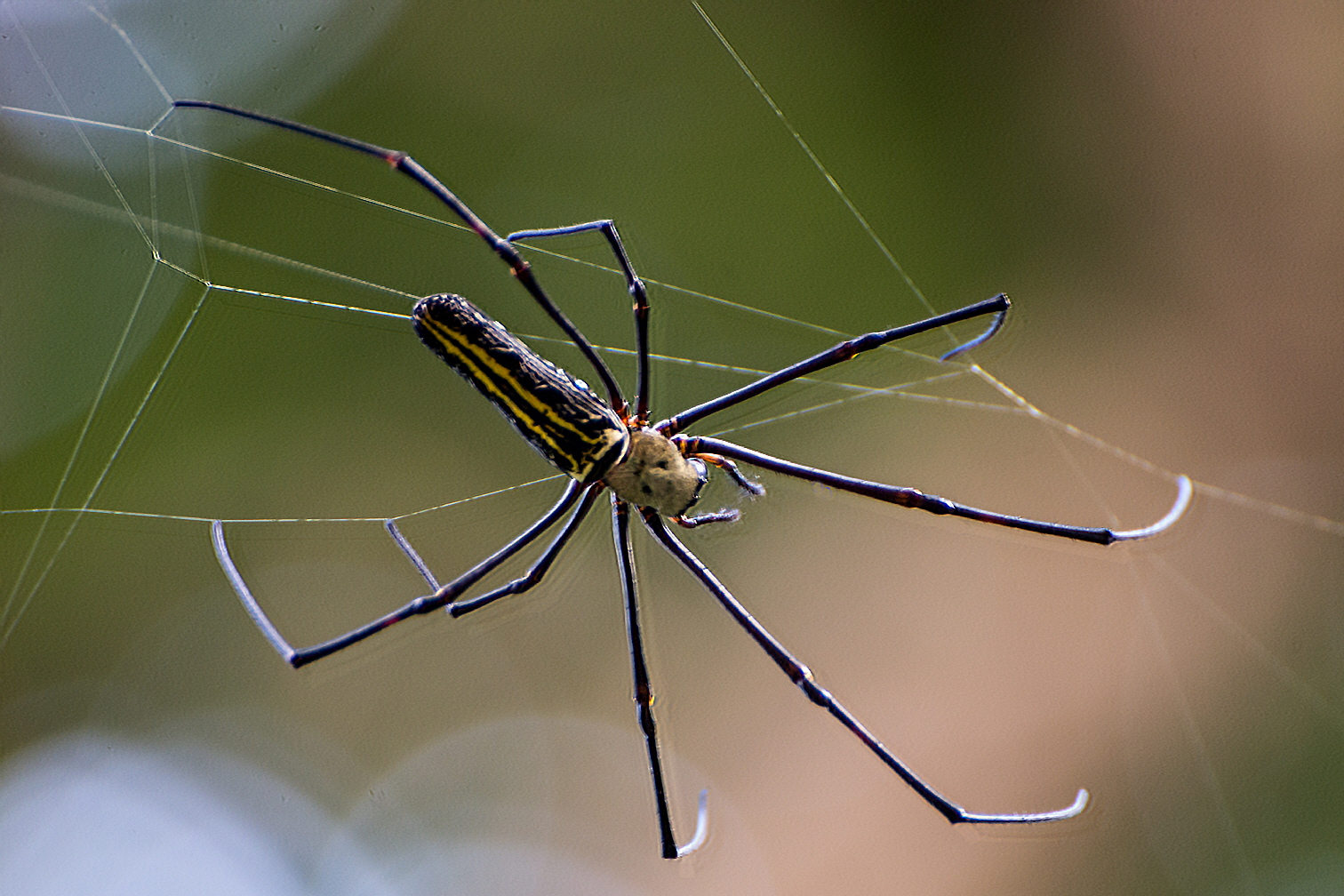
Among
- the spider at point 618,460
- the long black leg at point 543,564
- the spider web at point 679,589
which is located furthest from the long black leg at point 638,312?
the spider web at point 679,589

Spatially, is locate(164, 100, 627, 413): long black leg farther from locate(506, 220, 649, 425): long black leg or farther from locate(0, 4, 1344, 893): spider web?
locate(0, 4, 1344, 893): spider web

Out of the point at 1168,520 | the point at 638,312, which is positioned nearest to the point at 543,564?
the point at 638,312

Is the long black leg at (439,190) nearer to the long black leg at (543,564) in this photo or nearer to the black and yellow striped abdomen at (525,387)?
the black and yellow striped abdomen at (525,387)

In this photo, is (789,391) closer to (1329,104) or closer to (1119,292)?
(1119,292)

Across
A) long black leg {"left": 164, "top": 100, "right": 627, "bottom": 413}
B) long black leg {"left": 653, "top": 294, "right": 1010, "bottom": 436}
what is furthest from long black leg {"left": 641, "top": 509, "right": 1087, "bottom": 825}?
long black leg {"left": 164, "top": 100, "right": 627, "bottom": 413}

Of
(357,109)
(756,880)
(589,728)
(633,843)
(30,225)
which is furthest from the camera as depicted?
(589,728)

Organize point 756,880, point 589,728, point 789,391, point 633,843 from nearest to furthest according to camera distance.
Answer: point 789,391
point 756,880
point 633,843
point 589,728

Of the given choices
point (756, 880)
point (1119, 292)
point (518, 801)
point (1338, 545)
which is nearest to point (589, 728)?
point (518, 801)
